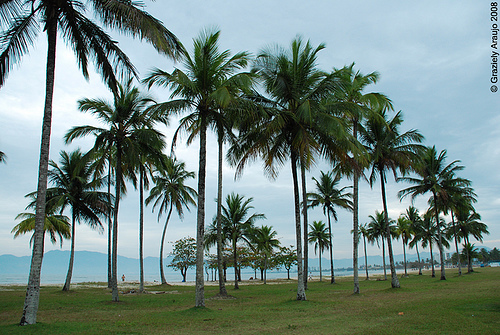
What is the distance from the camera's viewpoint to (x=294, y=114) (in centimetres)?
1553

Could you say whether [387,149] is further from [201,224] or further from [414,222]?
[414,222]

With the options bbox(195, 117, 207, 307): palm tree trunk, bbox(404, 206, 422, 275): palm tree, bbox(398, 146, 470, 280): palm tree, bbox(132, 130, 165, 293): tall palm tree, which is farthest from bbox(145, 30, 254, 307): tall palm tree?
bbox(404, 206, 422, 275): palm tree

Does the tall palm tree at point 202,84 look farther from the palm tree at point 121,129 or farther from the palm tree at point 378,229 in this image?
the palm tree at point 378,229

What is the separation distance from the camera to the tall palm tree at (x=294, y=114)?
595 inches

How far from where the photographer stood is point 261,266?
157ft

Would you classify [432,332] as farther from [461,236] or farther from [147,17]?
[461,236]

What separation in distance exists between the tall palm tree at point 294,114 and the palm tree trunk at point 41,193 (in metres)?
8.33

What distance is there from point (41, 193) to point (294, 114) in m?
10.4

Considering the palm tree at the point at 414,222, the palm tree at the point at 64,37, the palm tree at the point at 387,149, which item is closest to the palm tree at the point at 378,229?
the palm tree at the point at 414,222

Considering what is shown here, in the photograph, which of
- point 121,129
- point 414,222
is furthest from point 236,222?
point 414,222

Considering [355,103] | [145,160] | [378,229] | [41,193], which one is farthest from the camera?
[378,229]

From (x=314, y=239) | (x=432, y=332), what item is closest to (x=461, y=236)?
(x=314, y=239)

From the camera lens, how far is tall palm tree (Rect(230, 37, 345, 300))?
49.6 feet

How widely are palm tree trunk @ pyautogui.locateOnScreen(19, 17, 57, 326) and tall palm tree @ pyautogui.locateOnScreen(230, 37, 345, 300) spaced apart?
27.3 ft
